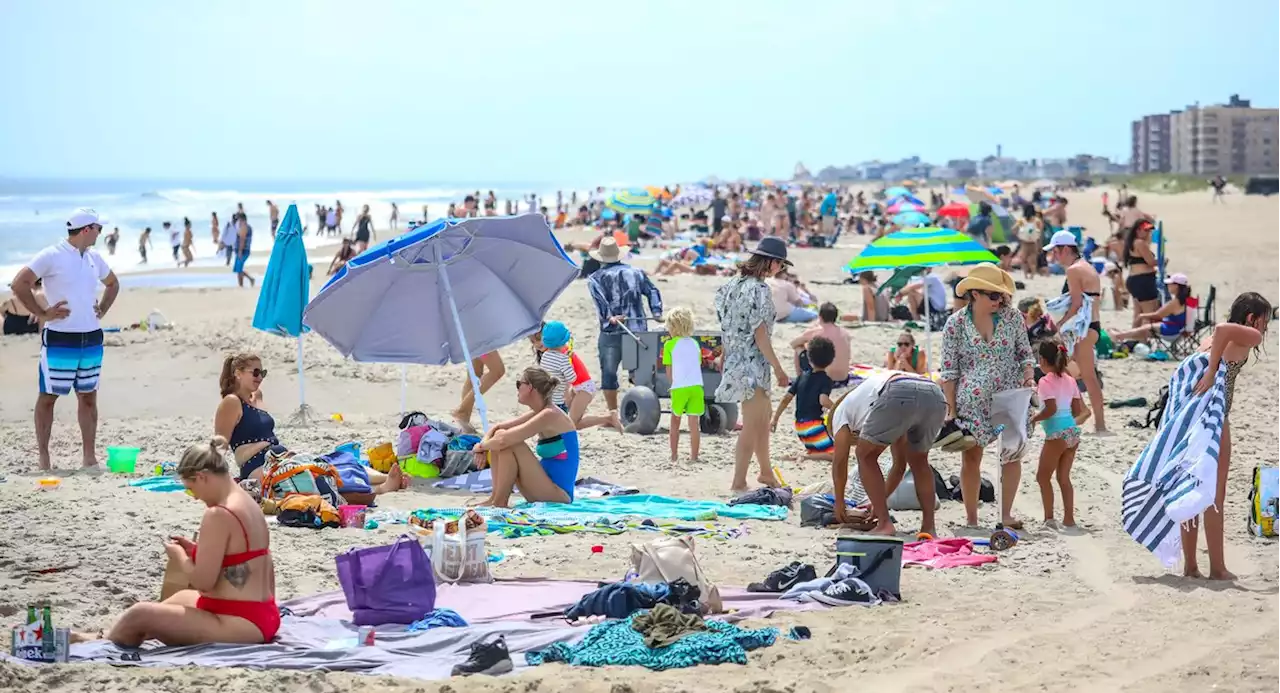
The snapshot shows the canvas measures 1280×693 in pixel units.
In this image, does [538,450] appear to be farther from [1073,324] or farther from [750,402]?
[1073,324]

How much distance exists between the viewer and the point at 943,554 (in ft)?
22.8

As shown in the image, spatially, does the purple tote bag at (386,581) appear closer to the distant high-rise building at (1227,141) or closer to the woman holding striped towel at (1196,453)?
the woman holding striped towel at (1196,453)

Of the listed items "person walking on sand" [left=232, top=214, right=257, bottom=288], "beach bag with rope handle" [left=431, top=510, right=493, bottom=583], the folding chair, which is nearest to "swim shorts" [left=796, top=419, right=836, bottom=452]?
"beach bag with rope handle" [left=431, top=510, right=493, bottom=583]

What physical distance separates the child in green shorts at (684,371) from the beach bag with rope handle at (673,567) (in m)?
3.74

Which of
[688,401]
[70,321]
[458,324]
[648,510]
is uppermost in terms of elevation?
[70,321]

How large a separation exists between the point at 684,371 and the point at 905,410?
293 centimetres

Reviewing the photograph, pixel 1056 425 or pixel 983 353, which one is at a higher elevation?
pixel 983 353

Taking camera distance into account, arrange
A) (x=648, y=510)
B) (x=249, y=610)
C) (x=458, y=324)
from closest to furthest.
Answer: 1. (x=249, y=610)
2. (x=648, y=510)
3. (x=458, y=324)

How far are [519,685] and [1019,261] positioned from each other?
20.0 metres

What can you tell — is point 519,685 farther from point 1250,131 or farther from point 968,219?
point 1250,131

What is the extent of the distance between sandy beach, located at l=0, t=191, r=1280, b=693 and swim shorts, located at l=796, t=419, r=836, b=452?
20 centimetres

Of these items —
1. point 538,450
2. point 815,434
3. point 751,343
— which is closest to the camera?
point 538,450

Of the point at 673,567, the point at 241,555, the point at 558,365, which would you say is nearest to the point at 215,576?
the point at 241,555

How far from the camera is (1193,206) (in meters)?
48.1
